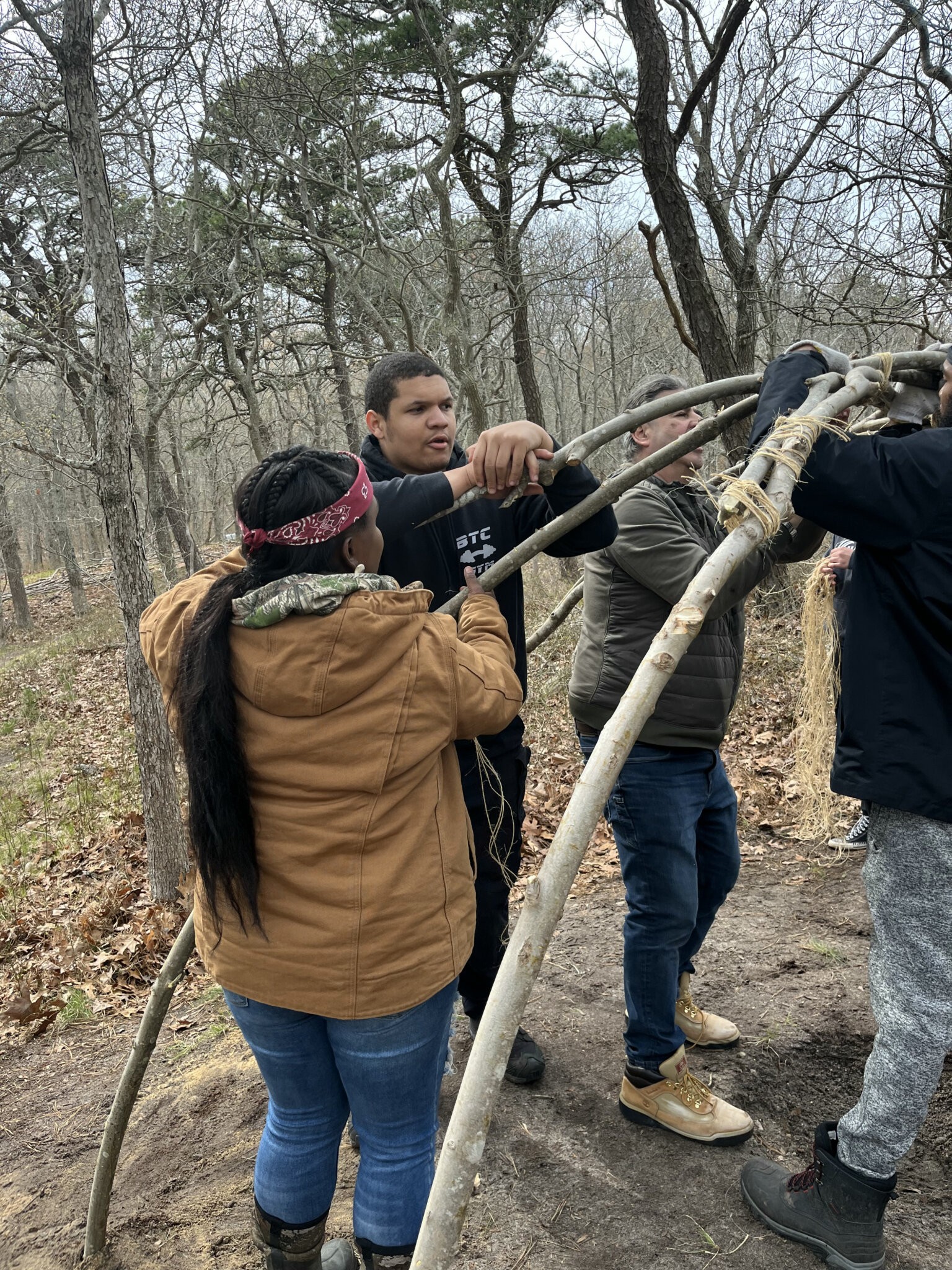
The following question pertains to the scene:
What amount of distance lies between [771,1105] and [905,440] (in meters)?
2.42

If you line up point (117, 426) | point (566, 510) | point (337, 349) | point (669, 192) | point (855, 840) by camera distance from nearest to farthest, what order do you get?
point (566, 510), point (855, 840), point (117, 426), point (669, 192), point (337, 349)

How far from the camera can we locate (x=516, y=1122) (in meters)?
2.87

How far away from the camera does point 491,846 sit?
2646 mm

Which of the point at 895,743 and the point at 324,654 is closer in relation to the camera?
the point at 324,654

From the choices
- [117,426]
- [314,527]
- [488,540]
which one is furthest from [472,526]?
[117,426]

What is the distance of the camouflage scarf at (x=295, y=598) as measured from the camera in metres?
1.59

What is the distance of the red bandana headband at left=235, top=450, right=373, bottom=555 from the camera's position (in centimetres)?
165

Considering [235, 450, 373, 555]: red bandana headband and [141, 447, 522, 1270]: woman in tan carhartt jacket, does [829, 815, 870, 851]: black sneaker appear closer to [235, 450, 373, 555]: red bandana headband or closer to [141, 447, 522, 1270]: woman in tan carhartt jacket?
[141, 447, 522, 1270]: woman in tan carhartt jacket

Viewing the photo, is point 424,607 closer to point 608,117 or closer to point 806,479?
point 806,479

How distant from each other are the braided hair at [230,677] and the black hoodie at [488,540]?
52cm

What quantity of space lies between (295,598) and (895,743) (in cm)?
144

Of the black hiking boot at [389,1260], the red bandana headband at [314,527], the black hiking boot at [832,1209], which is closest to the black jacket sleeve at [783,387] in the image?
the red bandana headband at [314,527]

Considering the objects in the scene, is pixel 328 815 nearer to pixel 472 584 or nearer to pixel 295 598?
pixel 295 598

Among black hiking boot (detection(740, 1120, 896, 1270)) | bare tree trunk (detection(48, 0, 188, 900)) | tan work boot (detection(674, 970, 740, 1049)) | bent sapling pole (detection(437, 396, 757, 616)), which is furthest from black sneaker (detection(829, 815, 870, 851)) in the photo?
bare tree trunk (detection(48, 0, 188, 900))
